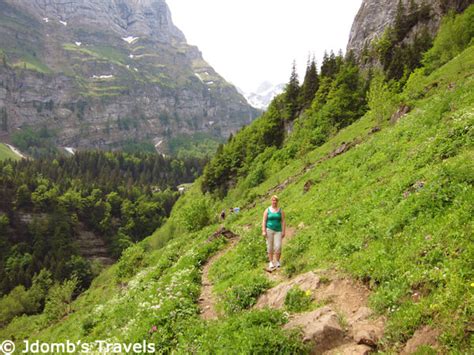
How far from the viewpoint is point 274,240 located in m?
14.0

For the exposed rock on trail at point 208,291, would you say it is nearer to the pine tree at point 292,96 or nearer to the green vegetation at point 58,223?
the pine tree at point 292,96

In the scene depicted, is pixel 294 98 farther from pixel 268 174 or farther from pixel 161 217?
pixel 161 217

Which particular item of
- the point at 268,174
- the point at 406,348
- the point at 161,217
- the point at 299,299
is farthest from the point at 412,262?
the point at 161,217

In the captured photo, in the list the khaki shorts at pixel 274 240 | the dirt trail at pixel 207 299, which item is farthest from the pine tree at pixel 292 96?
the khaki shorts at pixel 274 240

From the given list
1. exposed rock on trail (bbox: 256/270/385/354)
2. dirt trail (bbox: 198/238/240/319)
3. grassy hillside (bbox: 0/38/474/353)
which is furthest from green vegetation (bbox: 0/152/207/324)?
exposed rock on trail (bbox: 256/270/385/354)

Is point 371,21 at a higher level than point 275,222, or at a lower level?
higher

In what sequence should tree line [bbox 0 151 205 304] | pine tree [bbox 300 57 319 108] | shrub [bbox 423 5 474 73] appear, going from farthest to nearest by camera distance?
tree line [bbox 0 151 205 304], pine tree [bbox 300 57 319 108], shrub [bbox 423 5 474 73]

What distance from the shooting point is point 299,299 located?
10.0 m

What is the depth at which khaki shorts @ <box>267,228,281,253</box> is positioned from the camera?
1384 centimetres

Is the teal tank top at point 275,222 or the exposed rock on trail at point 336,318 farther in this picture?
the teal tank top at point 275,222

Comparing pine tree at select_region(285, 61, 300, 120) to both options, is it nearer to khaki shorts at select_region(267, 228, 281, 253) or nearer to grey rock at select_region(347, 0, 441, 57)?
grey rock at select_region(347, 0, 441, 57)

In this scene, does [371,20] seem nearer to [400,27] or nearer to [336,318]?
[400,27]

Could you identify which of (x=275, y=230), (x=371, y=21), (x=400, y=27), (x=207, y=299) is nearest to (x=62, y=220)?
(x=371, y=21)

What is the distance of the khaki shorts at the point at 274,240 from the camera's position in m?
13.8
